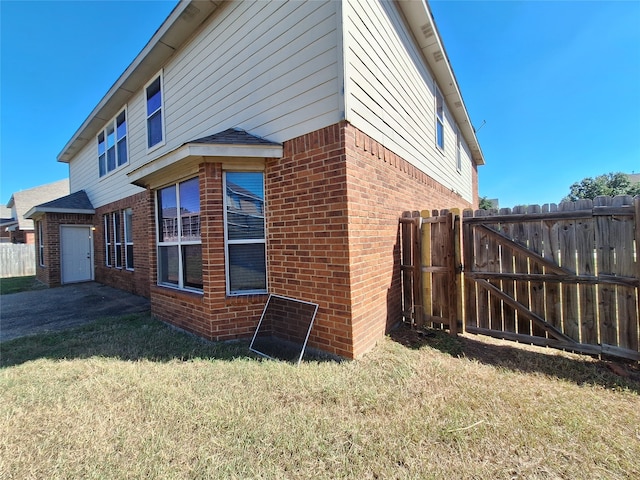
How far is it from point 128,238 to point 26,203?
33112 millimetres

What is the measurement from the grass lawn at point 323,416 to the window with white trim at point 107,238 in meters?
7.80

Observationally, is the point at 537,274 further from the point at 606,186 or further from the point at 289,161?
the point at 606,186

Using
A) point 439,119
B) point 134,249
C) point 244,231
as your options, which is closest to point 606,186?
point 439,119

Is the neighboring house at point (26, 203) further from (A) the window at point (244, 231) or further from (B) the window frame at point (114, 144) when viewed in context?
(A) the window at point (244, 231)

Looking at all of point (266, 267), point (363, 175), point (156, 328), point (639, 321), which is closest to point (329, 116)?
point (363, 175)

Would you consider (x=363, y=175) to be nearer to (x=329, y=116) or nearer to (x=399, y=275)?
(x=329, y=116)

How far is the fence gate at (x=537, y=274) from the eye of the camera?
3.41 metres

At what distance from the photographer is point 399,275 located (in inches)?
202

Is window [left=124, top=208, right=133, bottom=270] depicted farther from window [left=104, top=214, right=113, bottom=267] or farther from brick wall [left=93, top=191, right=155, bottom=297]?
window [left=104, top=214, right=113, bottom=267]

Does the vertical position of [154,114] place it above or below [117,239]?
above

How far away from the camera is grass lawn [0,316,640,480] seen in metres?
2.04

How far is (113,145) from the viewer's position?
32.8ft

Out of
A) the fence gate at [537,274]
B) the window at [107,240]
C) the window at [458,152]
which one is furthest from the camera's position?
the window at [107,240]

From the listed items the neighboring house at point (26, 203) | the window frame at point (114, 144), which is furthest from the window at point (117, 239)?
the neighboring house at point (26, 203)
